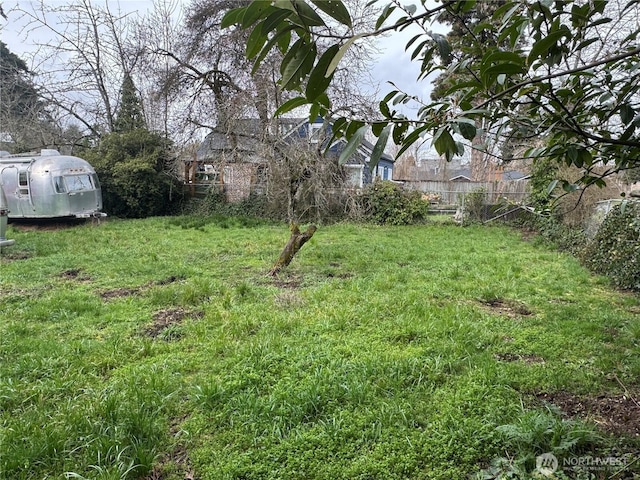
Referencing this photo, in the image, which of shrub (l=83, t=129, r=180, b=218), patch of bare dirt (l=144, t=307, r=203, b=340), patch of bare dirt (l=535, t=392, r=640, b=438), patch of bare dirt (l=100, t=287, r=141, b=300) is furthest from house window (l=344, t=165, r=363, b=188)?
patch of bare dirt (l=535, t=392, r=640, b=438)

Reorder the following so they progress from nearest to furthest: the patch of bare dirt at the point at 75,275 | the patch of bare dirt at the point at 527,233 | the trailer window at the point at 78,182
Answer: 1. the patch of bare dirt at the point at 75,275
2. the patch of bare dirt at the point at 527,233
3. the trailer window at the point at 78,182

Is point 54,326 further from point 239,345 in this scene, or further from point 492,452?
point 492,452

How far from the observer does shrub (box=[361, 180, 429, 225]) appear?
10.9 meters

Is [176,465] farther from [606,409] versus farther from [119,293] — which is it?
[119,293]

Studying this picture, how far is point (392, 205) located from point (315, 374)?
9125mm

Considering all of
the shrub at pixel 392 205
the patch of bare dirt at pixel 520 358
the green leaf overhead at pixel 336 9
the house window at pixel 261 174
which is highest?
the house window at pixel 261 174

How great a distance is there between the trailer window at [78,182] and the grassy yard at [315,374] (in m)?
5.68

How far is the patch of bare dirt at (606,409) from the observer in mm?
1857

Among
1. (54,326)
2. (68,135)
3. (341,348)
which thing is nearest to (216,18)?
(68,135)

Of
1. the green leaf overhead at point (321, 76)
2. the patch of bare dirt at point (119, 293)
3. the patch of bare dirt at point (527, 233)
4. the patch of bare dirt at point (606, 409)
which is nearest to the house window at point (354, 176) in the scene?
the patch of bare dirt at point (527, 233)

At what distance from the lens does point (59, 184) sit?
9734 mm

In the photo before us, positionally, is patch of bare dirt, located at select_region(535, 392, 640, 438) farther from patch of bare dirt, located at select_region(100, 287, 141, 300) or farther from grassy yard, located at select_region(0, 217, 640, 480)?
patch of bare dirt, located at select_region(100, 287, 141, 300)

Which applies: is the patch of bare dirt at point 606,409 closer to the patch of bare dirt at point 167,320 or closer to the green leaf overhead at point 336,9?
the green leaf overhead at point 336,9

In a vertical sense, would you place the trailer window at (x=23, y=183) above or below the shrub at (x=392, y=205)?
above
